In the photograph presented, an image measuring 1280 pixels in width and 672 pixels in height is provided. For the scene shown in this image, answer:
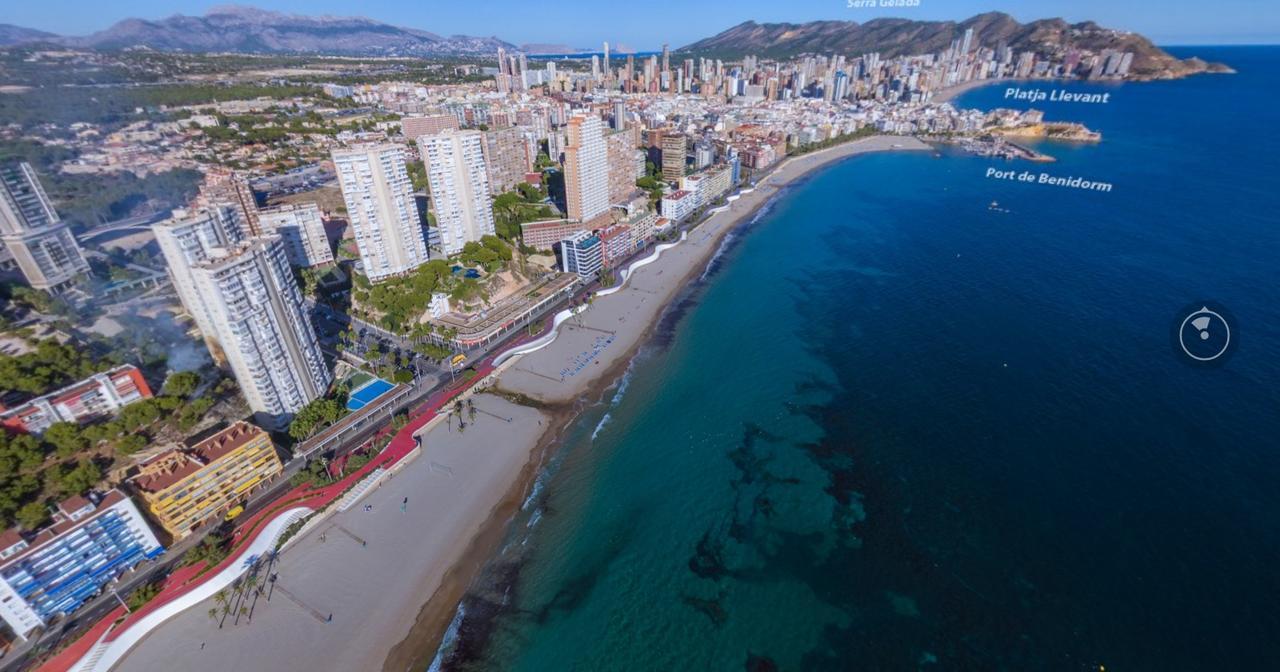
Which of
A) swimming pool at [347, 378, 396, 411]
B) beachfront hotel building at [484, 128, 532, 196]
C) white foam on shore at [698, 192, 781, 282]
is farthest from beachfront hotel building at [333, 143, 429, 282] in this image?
white foam on shore at [698, 192, 781, 282]

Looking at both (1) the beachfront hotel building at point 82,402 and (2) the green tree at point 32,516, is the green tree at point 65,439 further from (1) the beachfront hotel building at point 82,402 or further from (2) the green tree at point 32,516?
(2) the green tree at point 32,516

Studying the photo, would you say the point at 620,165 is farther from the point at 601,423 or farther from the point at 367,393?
the point at 367,393

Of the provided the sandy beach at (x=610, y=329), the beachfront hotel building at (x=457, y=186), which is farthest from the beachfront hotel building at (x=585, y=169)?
the sandy beach at (x=610, y=329)

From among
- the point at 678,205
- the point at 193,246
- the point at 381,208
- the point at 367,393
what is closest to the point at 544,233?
the point at 381,208

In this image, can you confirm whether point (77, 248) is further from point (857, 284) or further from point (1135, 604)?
point (1135, 604)

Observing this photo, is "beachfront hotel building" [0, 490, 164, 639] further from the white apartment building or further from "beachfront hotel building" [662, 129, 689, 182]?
"beachfront hotel building" [662, 129, 689, 182]

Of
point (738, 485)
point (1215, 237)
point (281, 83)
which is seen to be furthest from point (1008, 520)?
point (281, 83)
